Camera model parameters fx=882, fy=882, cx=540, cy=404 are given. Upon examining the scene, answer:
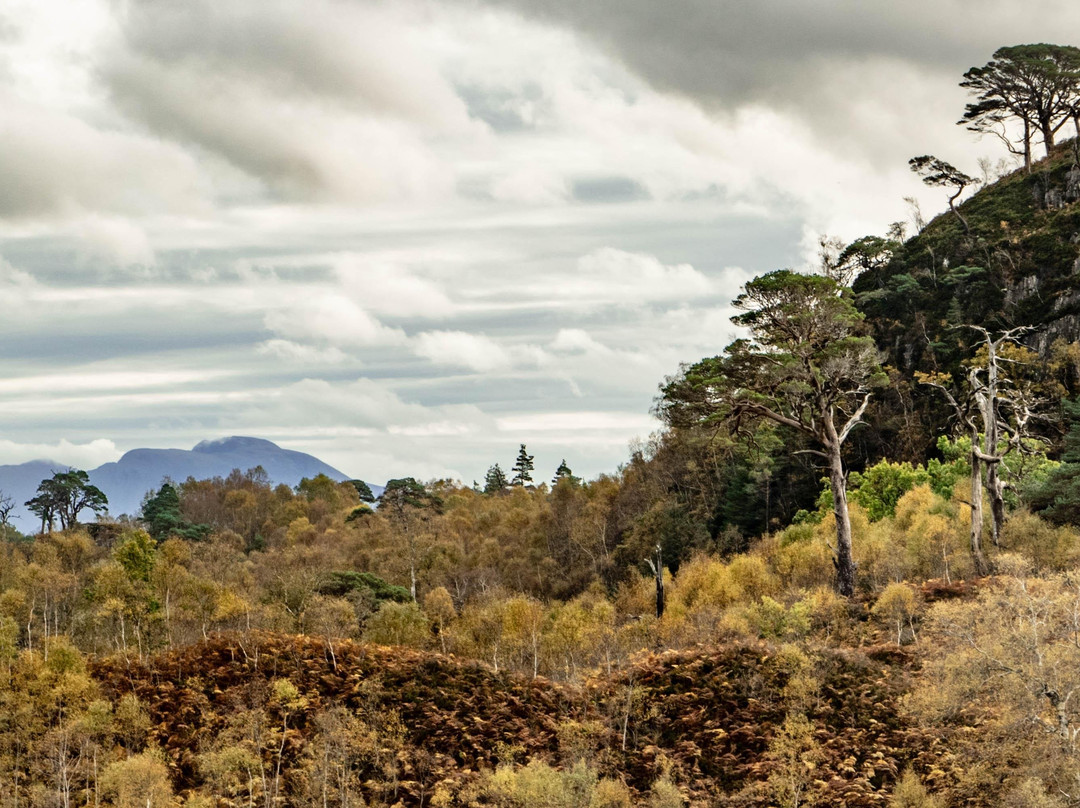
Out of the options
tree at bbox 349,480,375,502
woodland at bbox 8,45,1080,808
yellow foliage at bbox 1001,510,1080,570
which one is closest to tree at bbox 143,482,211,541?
woodland at bbox 8,45,1080,808

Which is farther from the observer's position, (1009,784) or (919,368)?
(919,368)

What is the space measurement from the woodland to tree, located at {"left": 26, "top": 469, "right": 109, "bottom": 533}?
4257 centimetres

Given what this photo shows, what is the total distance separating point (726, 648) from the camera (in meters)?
30.8

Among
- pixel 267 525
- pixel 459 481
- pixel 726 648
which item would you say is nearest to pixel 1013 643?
pixel 726 648

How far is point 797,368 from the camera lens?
111 feet

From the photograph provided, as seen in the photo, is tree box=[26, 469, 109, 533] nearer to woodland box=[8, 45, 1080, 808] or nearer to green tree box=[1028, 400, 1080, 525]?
woodland box=[8, 45, 1080, 808]

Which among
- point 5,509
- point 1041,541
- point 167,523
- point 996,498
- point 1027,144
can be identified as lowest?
point 1041,541

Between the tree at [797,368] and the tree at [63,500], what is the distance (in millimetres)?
90403

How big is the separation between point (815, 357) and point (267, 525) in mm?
99507

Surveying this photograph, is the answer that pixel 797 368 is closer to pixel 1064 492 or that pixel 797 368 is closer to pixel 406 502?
pixel 1064 492

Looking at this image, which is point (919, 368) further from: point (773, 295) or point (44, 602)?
point (44, 602)

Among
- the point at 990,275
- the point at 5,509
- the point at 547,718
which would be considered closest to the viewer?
the point at 547,718

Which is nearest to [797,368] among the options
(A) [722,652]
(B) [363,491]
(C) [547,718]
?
(A) [722,652]

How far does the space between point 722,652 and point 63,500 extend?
9513cm
